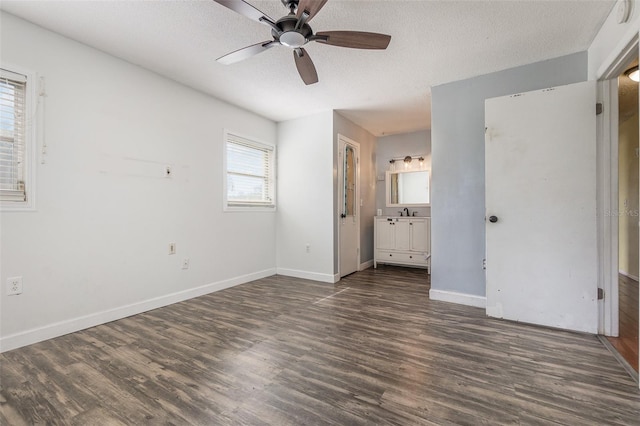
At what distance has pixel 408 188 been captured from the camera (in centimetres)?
554

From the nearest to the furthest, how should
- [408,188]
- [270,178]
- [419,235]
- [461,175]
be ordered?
[461,175] < [270,178] < [419,235] < [408,188]

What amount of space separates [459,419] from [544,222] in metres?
1.96

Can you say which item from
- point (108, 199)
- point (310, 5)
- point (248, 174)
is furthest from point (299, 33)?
point (248, 174)

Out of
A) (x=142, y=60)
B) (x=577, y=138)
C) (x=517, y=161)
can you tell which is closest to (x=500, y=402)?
(x=517, y=161)

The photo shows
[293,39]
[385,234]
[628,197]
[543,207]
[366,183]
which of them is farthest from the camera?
[366,183]

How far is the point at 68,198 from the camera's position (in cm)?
246

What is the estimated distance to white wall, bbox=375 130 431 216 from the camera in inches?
211

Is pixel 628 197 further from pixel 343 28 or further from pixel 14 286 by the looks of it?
pixel 14 286

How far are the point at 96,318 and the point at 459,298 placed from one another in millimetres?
3609

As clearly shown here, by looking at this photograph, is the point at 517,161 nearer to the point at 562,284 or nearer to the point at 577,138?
the point at 577,138

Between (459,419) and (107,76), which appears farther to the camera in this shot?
(107,76)

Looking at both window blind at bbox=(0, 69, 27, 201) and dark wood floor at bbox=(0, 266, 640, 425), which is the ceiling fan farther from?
dark wood floor at bbox=(0, 266, 640, 425)

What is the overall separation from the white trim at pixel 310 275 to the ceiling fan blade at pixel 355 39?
118 inches

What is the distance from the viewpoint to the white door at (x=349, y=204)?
4473 mm
